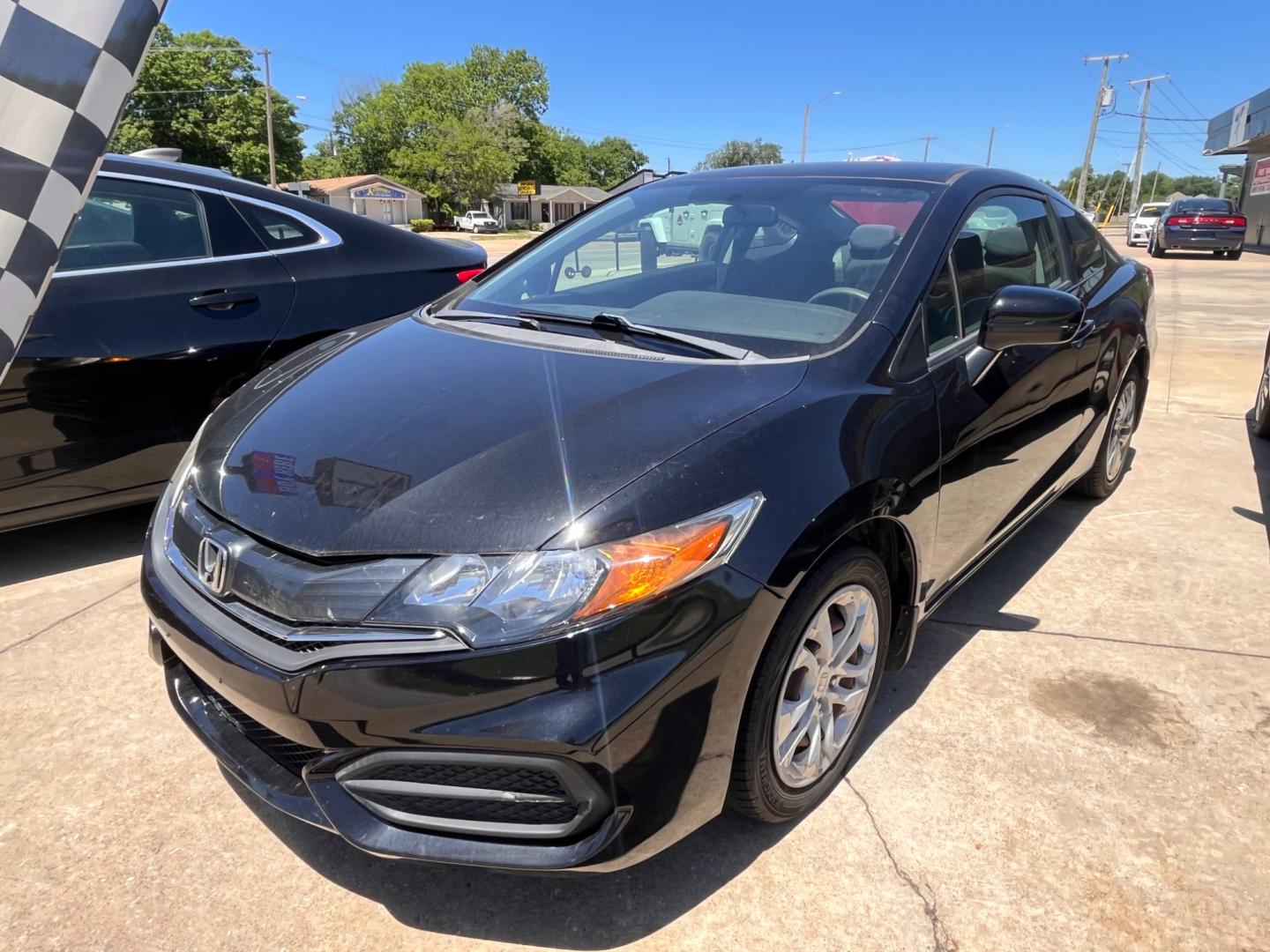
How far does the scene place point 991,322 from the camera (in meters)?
2.52

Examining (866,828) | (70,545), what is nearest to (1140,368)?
(866,828)

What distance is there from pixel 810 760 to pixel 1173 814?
950 mm

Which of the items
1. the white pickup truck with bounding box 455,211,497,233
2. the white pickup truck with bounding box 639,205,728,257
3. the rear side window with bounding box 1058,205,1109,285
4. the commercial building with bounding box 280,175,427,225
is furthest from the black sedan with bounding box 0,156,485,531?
the white pickup truck with bounding box 455,211,497,233

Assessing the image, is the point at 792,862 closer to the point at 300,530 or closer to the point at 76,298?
the point at 300,530

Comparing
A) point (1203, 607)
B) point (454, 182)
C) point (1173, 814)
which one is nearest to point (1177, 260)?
point (1203, 607)

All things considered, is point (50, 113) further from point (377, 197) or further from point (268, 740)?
point (377, 197)

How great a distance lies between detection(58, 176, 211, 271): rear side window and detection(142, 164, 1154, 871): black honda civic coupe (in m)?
1.32

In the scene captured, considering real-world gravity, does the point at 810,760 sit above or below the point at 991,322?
below

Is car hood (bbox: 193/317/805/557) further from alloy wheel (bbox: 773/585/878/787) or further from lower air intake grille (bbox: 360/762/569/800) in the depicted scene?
alloy wheel (bbox: 773/585/878/787)

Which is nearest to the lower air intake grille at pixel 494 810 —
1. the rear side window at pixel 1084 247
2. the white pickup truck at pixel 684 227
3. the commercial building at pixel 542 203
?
the white pickup truck at pixel 684 227

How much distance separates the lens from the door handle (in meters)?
3.61

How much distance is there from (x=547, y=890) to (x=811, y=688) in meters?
0.76

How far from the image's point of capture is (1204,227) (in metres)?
21.1

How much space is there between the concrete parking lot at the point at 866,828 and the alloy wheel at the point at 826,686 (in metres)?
0.18
